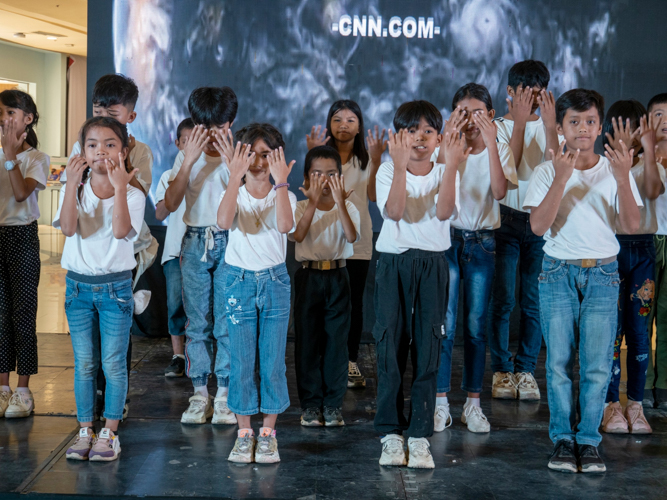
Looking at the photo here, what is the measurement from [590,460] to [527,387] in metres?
0.93

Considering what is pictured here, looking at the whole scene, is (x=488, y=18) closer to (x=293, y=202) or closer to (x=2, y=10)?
(x=293, y=202)

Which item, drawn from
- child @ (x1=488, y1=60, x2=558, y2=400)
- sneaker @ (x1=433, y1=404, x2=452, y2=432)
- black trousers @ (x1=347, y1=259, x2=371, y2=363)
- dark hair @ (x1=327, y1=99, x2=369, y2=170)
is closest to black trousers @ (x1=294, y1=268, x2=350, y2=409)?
sneaker @ (x1=433, y1=404, x2=452, y2=432)

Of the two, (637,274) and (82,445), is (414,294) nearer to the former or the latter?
(637,274)

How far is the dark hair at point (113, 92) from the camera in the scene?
304 cm

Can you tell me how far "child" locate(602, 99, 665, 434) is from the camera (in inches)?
120

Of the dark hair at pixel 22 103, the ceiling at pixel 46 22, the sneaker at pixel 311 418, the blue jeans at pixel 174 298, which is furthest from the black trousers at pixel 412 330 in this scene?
the ceiling at pixel 46 22

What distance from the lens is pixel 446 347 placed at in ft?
9.96

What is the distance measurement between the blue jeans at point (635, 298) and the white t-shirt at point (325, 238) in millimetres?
1208

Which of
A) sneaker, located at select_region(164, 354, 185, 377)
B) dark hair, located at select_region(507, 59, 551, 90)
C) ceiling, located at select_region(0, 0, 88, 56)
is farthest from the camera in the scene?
ceiling, located at select_region(0, 0, 88, 56)

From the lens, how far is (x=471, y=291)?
10.1 feet

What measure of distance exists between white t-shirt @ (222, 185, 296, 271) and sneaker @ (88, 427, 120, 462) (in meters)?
0.81

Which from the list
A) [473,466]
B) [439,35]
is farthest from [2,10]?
[473,466]

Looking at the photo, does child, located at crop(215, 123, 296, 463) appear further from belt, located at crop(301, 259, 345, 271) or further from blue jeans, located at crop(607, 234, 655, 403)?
blue jeans, located at crop(607, 234, 655, 403)

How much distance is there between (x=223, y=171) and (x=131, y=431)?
1210 millimetres
